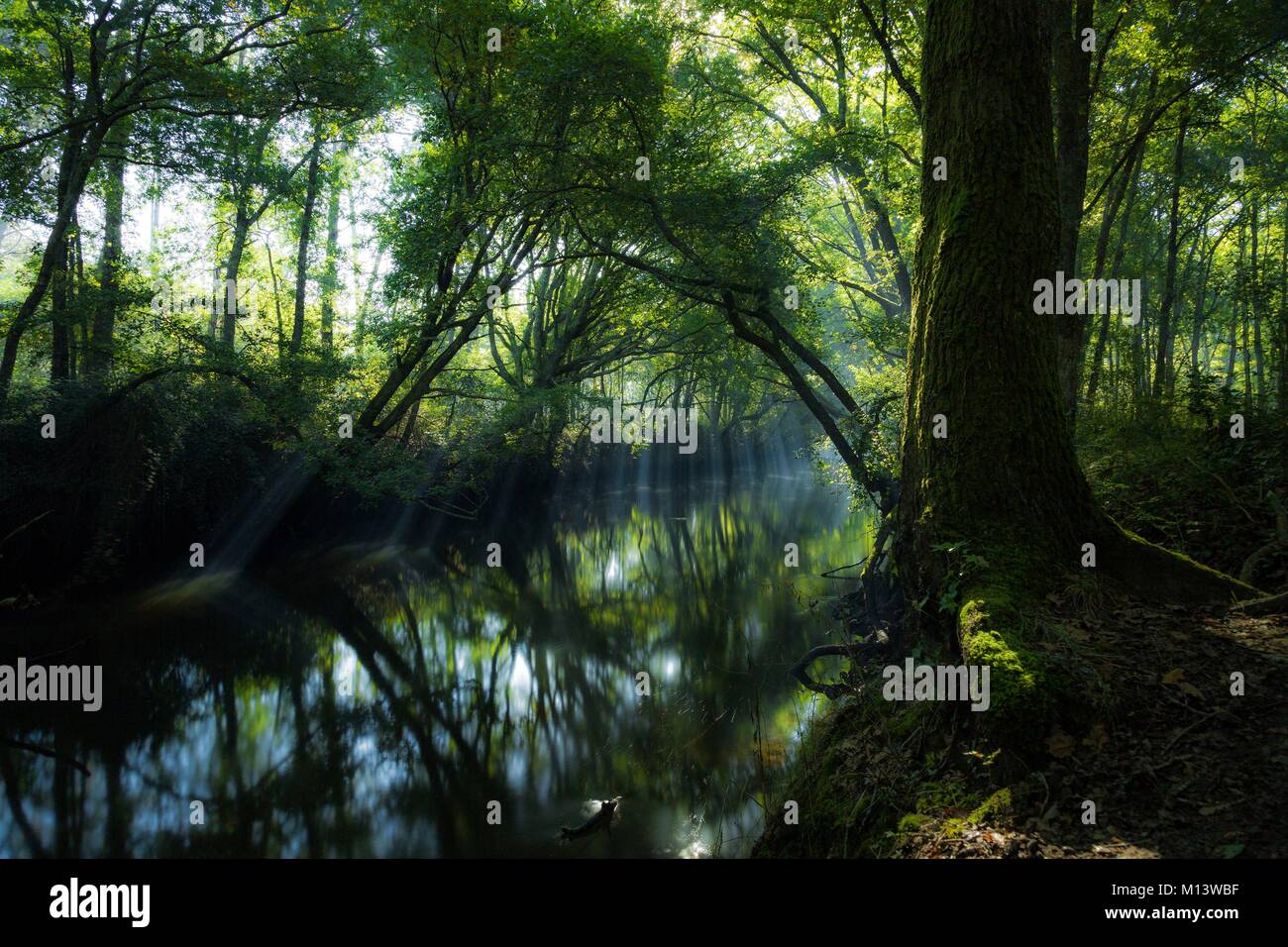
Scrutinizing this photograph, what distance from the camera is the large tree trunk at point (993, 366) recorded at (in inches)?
156

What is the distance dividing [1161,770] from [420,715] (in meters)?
6.47

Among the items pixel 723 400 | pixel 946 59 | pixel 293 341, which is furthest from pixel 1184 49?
pixel 723 400

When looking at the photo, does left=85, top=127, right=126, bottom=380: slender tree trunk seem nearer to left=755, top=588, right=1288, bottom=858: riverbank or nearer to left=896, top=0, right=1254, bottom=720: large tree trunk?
left=896, top=0, right=1254, bottom=720: large tree trunk

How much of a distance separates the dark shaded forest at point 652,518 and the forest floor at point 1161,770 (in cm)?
2

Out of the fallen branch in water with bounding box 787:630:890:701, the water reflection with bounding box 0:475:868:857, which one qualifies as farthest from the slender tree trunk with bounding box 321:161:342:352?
the fallen branch in water with bounding box 787:630:890:701

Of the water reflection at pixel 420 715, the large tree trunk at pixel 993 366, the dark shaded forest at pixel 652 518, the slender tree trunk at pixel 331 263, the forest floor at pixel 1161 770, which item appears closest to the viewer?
the forest floor at pixel 1161 770

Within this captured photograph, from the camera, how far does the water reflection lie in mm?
5137

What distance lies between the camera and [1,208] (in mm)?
10750

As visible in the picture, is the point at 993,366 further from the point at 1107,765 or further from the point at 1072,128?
the point at 1072,128

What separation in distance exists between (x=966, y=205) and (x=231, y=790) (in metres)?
6.80

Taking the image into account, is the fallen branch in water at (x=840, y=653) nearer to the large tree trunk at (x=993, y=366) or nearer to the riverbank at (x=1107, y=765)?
the large tree trunk at (x=993, y=366)

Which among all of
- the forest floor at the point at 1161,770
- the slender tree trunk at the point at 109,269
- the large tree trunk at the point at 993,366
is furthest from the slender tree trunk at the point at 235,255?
the forest floor at the point at 1161,770
